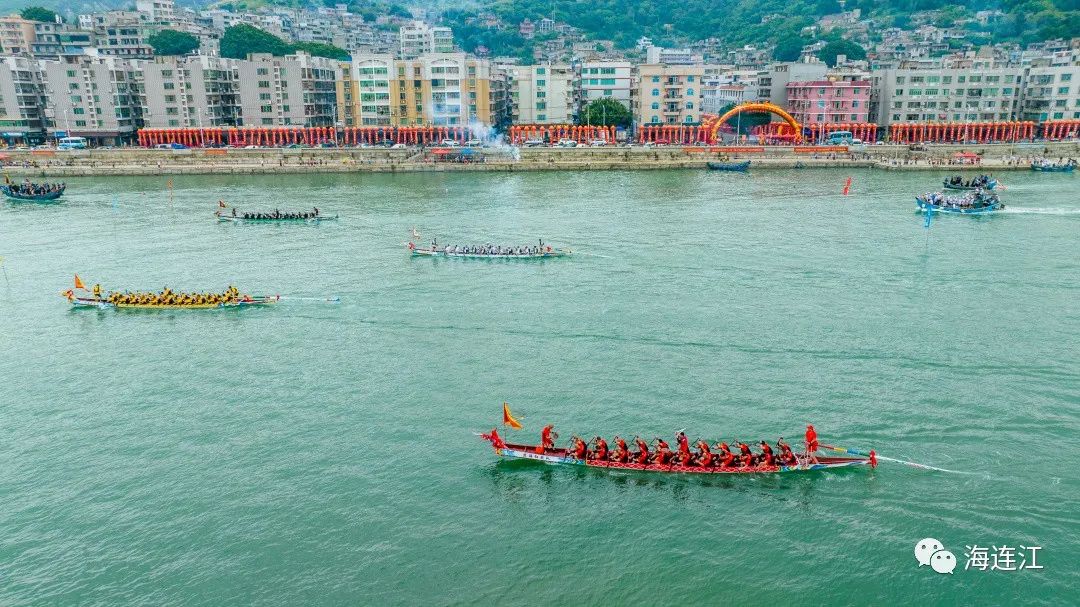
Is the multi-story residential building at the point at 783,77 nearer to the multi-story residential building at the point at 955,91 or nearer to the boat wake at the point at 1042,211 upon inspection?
the multi-story residential building at the point at 955,91

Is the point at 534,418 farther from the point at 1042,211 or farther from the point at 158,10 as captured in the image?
the point at 158,10

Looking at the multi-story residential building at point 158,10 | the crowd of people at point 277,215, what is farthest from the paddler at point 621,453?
the multi-story residential building at point 158,10

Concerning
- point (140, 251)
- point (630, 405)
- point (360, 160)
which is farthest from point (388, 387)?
point (360, 160)

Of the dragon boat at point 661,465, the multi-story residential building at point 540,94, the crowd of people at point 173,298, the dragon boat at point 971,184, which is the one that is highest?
the multi-story residential building at point 540,94

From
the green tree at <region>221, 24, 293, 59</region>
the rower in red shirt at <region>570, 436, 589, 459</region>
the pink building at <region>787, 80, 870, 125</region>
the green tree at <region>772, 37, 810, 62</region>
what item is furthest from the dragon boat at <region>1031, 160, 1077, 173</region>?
the green tree at <region>221, 24, 293, 59</region>

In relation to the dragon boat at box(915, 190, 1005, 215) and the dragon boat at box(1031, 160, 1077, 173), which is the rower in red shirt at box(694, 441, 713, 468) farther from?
the dragon boat at box(1031, 160, 1077, 173)

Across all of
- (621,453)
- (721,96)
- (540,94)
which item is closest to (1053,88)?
(721,96)
